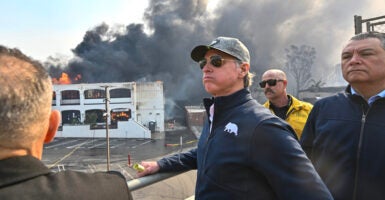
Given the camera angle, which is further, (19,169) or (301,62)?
(301,62)

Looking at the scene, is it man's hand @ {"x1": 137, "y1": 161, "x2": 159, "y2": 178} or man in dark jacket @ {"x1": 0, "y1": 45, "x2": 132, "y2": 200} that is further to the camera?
man's hand @ {"x1": 137, "y1": 161, "x2": 159, "y2": 178}

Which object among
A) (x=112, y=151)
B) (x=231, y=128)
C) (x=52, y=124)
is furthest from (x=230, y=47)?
(x=112, y=151)

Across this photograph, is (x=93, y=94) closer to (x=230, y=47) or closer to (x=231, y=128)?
(x=230, y=47)

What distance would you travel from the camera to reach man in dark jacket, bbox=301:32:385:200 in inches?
85.6

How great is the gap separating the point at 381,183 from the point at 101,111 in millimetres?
41256

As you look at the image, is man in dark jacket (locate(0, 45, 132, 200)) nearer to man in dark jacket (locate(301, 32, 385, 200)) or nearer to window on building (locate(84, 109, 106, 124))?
man in dark jacket (locate(301, 32, 385, 200))

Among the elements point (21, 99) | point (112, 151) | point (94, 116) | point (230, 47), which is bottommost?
point (112, 151)

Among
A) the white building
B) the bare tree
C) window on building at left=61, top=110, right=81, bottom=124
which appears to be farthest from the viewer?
the bare tree

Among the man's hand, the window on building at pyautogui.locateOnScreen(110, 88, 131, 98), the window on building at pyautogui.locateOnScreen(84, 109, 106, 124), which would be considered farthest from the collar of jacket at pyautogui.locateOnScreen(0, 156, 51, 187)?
the window on building at pyautogui.locateOnScreen(84, 109, 106, 124)

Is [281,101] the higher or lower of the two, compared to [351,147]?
higher

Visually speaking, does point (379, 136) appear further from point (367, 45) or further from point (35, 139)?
point (35, 139)

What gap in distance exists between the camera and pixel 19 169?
1.16 m

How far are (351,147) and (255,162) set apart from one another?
86cm

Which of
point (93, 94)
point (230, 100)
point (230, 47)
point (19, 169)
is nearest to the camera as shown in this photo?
point (19, 169)
